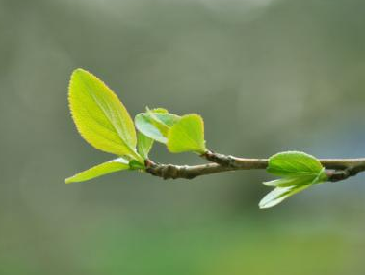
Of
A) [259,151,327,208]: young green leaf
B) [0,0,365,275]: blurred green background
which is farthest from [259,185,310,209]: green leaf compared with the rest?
[0,0,365,275]: blurred green background

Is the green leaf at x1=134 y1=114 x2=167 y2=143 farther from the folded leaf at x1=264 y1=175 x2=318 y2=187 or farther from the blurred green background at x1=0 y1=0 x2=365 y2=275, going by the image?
the blurred green background at x1=0 y1=0 x2=365 y2=275

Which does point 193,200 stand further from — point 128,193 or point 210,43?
point 210,43

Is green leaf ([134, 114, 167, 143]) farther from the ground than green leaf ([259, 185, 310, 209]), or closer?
farther from the ground

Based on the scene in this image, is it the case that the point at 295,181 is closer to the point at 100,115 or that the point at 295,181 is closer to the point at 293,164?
the point at 293,164

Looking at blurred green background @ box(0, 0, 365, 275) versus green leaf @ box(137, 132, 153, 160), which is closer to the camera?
green leaf @ box(137, 132, 153, 160)

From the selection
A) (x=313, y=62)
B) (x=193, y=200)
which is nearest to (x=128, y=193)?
(x=193, y=200)

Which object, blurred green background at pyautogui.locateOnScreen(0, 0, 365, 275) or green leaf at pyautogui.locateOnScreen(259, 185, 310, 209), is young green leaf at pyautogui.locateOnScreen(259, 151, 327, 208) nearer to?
green leaf at pyautogui.locateOnScreen(259, 185, 310, 209)

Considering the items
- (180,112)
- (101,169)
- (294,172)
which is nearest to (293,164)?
(294,172)
